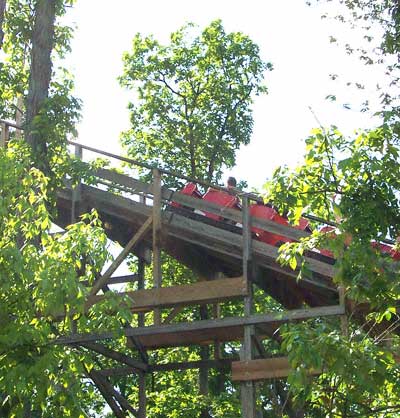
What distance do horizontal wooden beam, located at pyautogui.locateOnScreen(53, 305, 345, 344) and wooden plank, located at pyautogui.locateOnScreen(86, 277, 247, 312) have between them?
329 mm

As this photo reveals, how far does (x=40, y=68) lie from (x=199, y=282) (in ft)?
15.1

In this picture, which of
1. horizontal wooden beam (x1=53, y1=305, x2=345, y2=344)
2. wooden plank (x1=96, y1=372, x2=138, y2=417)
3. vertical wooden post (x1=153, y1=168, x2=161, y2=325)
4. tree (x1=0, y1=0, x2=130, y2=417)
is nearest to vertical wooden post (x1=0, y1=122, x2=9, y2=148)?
vertical wooden post (x1=153, y1=168, x2=161, y2=325)

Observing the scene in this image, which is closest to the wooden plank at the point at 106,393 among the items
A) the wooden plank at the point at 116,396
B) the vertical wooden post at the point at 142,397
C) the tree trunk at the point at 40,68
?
the wooden plank at the point at 116,396

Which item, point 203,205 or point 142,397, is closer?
point 203,205

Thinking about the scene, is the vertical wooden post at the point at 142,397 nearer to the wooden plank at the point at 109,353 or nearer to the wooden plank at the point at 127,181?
the wooden plank at the point at 109,353

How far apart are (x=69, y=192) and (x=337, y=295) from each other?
5199 mm

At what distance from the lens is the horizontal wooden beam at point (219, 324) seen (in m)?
12.4

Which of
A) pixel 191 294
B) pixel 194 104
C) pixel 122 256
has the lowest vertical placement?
pixel 191 294

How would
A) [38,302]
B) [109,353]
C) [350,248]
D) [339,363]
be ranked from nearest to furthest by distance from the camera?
1. [339,363]
2. [350,248]
3. [38,302]
4. [109,353]

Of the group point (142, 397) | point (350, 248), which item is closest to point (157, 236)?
point (142, 397)

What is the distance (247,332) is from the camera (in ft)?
43.1

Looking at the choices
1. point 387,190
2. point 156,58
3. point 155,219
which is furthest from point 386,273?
point 156,58

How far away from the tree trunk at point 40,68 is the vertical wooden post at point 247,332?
3.45 metres

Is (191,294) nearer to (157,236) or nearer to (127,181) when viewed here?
(157,236)
